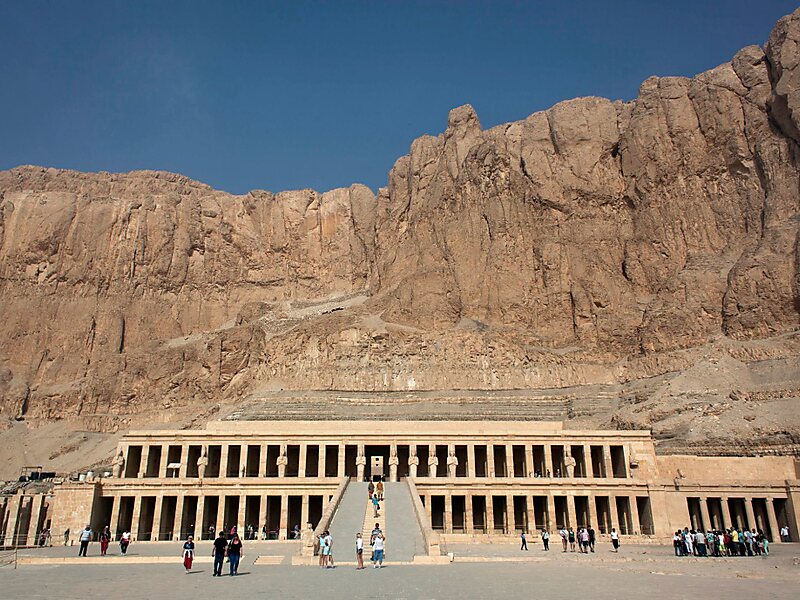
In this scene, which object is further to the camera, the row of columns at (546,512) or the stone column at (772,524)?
the row of columns at (546,512)

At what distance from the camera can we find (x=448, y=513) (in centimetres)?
4700

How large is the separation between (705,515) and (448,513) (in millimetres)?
15647

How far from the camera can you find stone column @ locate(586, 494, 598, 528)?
4697cm

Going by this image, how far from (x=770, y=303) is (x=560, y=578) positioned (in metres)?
65.1

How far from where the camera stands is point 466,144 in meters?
117

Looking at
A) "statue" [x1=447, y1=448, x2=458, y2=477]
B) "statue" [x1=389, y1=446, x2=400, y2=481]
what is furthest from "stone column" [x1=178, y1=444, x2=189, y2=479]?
"statue" [x1=447, y1=448, x2=458, y2=477]

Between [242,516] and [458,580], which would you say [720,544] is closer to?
[458,580]

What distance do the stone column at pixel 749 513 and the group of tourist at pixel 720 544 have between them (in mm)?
10445

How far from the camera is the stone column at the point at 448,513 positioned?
4600 cm

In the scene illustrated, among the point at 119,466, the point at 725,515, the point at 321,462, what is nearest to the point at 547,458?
the point at 725,515

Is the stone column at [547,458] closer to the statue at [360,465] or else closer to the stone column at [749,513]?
the stone column at [749,513]

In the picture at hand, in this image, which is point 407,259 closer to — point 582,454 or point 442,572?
point 582,454

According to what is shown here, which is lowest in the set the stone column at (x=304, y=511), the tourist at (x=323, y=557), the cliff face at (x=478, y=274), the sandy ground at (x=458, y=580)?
the sandy ground at (x=458, y=580)

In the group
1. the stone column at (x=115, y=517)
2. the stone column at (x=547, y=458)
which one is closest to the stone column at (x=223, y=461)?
the stone column at (x=115, y=517)
